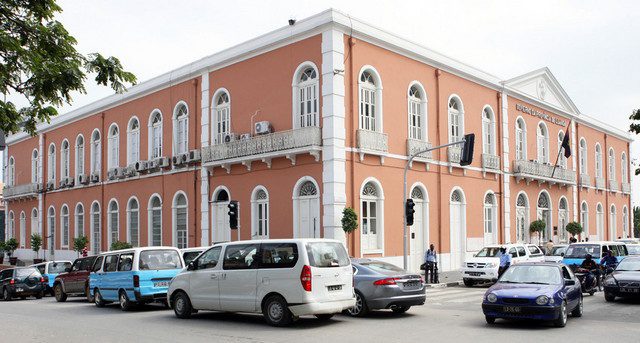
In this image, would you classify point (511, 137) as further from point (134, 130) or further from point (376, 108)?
point (134, 130)

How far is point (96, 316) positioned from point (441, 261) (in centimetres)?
1787

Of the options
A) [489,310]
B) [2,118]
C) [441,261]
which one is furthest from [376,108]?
[2,118]

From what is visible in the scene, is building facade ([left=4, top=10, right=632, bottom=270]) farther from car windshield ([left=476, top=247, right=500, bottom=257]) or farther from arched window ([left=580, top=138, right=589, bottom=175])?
car windshield ([left=476, top=247, right=500, bottom=257])

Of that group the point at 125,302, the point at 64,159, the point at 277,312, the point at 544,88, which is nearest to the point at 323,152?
the point at 125,302

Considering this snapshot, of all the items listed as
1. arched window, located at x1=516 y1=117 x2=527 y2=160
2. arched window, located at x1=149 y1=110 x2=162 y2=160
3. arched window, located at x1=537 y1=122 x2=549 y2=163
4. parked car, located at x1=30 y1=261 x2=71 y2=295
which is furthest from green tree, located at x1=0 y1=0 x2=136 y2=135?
arched window, located at x1=537 y1=122 x2=549 y2=163

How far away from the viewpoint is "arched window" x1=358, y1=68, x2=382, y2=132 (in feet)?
87.7

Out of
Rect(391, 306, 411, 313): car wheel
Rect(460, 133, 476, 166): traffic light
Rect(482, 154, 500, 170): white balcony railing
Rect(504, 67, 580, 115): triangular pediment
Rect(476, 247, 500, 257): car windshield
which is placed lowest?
Rect(391, 306, 411, 313): car wheel

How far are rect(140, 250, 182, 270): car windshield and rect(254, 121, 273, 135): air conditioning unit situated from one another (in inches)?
392

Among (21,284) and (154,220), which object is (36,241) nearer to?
(154,220)

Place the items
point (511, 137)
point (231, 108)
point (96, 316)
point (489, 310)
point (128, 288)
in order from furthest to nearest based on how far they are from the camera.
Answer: point (511, 137)
point (231, 108)
point (128, 288)
point (96, 316)
point (489, 310)

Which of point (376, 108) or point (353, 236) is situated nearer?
point (353, 236)

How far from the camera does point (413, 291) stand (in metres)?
15.1

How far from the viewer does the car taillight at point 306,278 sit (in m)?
13.0

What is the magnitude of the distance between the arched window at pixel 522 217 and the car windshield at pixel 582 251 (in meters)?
12.6
